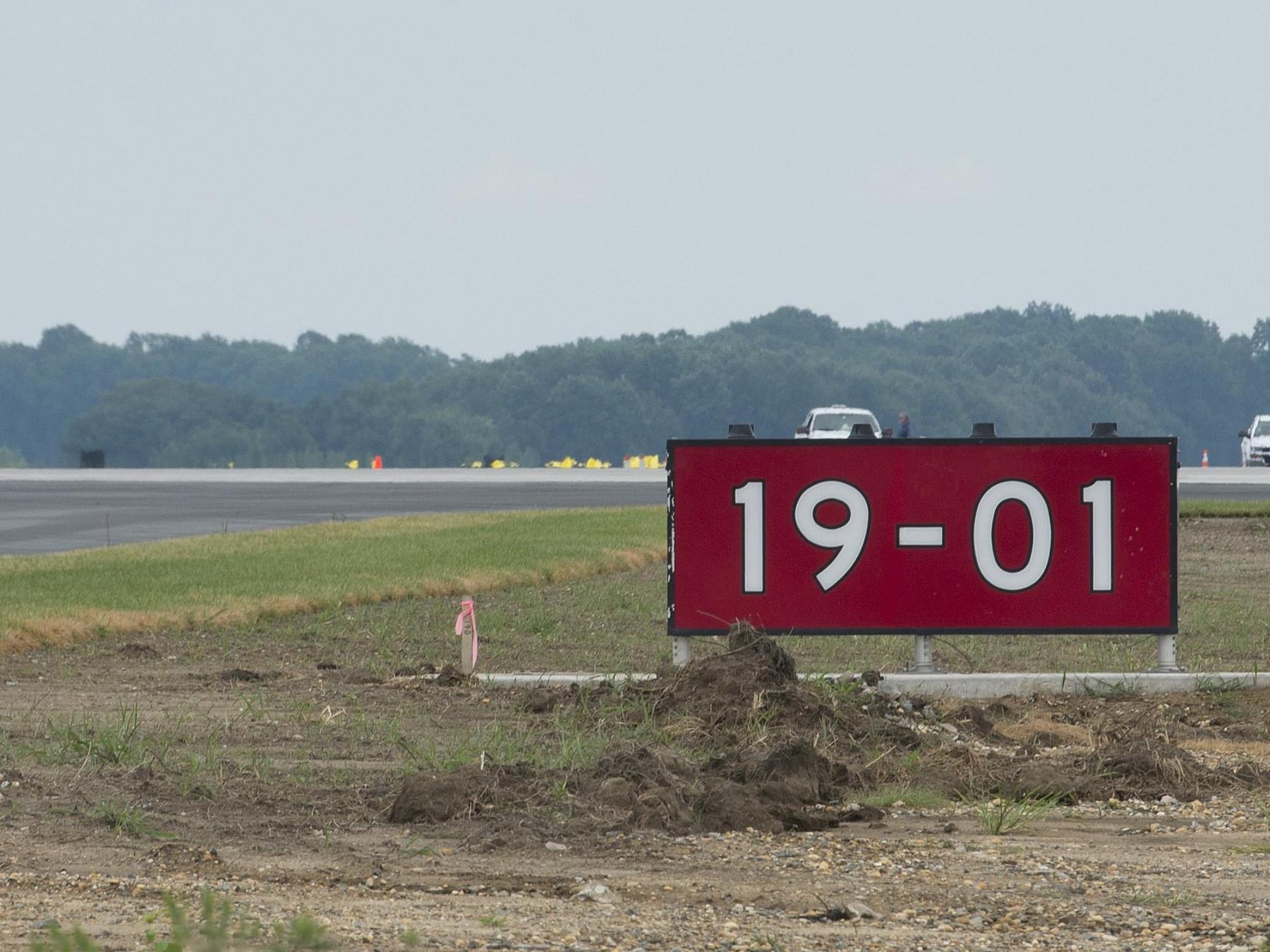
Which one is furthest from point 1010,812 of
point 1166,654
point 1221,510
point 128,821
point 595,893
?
point 1221,510

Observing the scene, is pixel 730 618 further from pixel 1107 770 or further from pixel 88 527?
pixel 88 527

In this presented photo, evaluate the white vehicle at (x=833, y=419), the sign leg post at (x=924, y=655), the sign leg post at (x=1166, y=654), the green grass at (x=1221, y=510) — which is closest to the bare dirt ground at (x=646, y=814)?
the sign leg post at (x=1166, y=654)

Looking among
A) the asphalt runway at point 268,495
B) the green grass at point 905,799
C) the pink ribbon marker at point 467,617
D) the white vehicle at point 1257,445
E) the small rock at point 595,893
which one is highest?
the white vehicle at point 1257,445

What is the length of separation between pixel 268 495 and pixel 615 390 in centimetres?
8159

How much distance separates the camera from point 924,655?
10.4m

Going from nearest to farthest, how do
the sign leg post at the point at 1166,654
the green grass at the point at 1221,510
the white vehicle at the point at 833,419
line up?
1. the sign leg post at the point at 1166,654
2. the green grass at the point at 1221,510
3. the white vehicle at the point at 833,419

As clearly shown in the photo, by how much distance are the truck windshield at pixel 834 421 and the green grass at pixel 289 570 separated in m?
23.1

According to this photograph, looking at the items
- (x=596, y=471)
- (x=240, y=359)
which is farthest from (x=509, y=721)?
(x=240, y=359)

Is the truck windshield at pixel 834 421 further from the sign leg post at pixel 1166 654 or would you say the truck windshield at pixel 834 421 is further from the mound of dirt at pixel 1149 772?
the mound of dirt at pixel 1149 772

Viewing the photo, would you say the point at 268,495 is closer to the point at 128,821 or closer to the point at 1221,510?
the point at 1221,510

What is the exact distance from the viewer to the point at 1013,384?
14612 cm

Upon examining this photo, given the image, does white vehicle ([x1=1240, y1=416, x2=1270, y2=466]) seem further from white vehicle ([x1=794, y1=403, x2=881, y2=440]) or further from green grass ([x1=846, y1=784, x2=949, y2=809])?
green grass ([x1=846, y1=784, x2=949, y2=809])

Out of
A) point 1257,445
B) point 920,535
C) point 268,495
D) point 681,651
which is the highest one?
point 1257,445

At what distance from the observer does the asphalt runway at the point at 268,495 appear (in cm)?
2603
